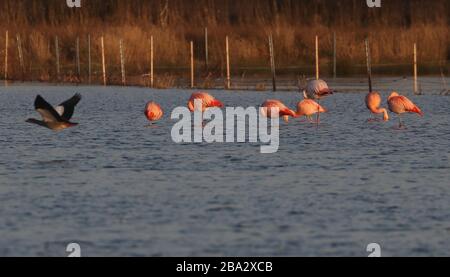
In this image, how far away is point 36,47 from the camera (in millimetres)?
54375

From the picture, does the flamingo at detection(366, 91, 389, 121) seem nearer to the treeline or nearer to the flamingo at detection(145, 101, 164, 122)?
the flamingo at detection(145, 101, 164, 122)

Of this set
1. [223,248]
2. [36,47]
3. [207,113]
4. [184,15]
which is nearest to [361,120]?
[207,113]

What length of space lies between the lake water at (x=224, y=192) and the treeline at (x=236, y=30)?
2502 cm

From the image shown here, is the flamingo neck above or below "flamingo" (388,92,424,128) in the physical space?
below

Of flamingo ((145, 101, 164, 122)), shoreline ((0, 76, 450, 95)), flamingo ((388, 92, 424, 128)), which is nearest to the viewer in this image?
flamingo ((145, 101, 164, 122))

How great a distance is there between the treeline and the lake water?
82.1 feet

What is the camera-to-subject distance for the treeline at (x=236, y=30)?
53.0m

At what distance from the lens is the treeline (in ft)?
174

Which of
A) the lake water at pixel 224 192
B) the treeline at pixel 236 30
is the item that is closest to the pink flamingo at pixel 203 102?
the lake water at pixel 224 192

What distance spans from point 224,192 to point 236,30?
40151 mm

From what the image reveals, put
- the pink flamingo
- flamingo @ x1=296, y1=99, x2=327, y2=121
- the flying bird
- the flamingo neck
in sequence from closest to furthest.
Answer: the flying bird, flamingo @ x1=296, y1=99, x2=327, y2=121, the flamingo neck, the pink flamingo

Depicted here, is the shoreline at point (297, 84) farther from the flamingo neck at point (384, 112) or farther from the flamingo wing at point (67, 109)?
the flamingo wing at point (67, 109)

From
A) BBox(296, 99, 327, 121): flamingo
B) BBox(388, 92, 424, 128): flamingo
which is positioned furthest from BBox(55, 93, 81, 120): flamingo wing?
BBox(388, 92, 424, 128): flamingo

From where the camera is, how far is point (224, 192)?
17.2 meters
